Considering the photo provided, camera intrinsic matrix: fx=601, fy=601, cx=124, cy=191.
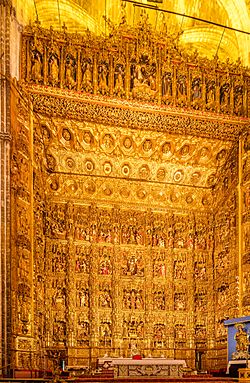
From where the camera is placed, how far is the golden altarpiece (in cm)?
1772

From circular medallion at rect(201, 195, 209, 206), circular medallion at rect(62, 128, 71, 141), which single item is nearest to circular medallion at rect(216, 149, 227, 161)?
circular medallion at rect(201, 195, 209, 206)

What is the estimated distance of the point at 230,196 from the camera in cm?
1995

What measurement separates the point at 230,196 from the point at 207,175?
1113 millimetres

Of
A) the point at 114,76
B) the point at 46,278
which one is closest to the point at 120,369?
the point at 46,278

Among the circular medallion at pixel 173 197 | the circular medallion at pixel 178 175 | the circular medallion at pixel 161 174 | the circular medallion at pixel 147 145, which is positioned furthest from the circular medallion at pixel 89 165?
the circular medallion at pixel 173 197

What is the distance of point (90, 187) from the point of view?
1955 centimetres

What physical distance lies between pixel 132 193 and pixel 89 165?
1.87 metres

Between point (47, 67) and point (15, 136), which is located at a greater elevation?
point (47, 67)

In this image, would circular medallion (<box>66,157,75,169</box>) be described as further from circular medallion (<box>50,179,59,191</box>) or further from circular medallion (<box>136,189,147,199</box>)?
circular medallion (<box>136,189,147,199</box>)

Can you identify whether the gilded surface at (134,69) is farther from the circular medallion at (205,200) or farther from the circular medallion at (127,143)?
the circular medallion at (205,200)

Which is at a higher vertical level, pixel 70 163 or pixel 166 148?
pixel 166 148

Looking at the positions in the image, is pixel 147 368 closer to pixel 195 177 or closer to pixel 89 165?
pixel 89 165

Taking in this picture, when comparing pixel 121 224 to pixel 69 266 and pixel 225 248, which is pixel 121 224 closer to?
pixel 69 266

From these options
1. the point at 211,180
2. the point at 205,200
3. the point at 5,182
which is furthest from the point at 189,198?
the point at 5,182
